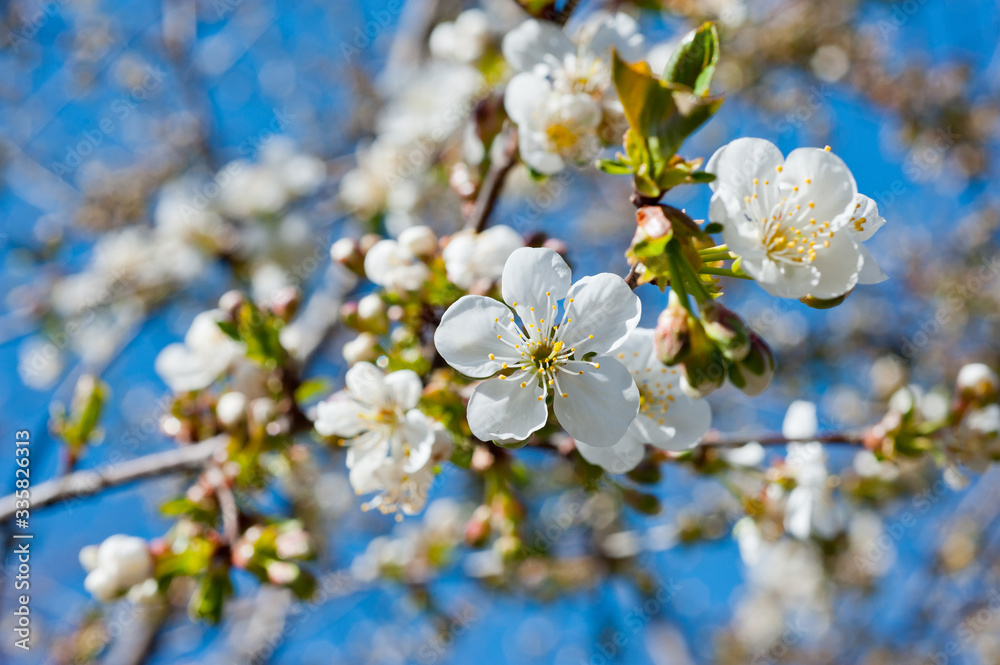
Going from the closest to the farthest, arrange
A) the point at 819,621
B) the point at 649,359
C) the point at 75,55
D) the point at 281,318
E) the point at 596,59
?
the point at 649,359, the point at 596,59, the point at 281,318, the point at 75,55, the point at 819,621

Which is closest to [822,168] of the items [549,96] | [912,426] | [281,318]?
[549,96]

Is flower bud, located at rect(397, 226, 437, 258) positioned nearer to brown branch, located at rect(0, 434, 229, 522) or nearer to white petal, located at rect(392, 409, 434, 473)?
white petal, located at rect(392, 409, 434, 473)

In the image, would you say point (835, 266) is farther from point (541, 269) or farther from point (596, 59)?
point (596, 59)

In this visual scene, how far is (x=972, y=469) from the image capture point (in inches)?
55.7

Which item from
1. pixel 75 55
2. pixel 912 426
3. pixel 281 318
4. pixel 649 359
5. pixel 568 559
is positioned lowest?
pixel 568 559

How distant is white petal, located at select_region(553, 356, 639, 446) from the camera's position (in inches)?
35.6

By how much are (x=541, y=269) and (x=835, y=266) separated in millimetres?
419

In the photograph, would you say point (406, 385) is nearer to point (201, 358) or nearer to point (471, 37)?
point (201, 358)

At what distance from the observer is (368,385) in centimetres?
117

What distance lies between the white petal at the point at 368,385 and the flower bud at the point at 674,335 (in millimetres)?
517

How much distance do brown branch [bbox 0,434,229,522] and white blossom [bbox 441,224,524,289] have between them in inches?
31.1

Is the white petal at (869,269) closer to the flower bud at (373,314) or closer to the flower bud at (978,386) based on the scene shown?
the flower bud at (978,386)

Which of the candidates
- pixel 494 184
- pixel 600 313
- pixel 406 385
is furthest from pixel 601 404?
pixel 494 184

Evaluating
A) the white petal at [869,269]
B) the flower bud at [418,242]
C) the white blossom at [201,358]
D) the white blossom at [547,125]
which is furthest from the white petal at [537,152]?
the white blossom at [201,358]
